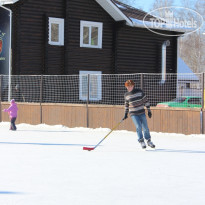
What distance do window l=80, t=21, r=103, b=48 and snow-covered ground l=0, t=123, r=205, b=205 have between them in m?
11.8

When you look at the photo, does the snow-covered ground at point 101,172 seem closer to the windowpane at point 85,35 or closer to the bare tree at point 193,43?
the windowpane at point 85,35

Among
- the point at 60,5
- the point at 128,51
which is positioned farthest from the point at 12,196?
the point at 128,51

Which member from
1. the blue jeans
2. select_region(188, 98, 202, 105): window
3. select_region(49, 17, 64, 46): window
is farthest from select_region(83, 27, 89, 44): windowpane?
the blue jeans

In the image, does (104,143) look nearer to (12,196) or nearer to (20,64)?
(12,196)

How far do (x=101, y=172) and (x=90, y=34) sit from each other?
17796 millimetres

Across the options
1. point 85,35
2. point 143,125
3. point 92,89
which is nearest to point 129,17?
point 85,35

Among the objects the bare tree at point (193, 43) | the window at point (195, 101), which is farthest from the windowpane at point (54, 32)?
the bare tree at point (193, 43)

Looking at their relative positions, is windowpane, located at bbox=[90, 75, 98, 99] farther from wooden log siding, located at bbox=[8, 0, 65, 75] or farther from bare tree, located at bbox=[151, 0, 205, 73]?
bare tree, located at bbox=[151, 0, 205, 73]

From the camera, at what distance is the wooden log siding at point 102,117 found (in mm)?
15688

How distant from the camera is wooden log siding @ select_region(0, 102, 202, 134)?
1569cm

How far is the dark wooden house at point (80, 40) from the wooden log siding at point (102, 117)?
351cm

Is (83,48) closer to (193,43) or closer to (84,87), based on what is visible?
(84,87)

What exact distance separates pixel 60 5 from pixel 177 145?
43.4 feet

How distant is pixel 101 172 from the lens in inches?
329
